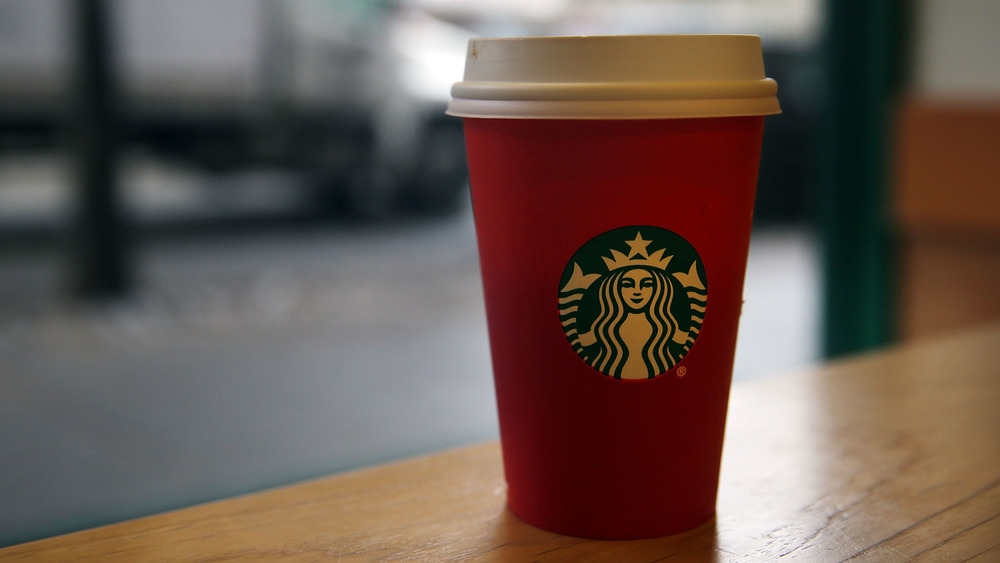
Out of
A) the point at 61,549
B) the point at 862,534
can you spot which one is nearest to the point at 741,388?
the point at 862,534

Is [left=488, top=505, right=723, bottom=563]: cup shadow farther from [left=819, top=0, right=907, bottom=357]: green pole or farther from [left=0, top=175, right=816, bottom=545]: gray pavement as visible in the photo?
[left=819, top=0, right=907, bottom=357]: green pole

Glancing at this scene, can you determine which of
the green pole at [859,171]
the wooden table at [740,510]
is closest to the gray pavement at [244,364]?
the green pole at [859,171]

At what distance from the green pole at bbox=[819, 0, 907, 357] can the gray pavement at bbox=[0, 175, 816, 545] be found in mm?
292

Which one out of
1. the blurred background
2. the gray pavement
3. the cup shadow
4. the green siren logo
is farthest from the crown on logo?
the gray pavement

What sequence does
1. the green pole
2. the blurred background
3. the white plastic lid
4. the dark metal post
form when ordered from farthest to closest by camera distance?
the dark metal post, the green pole, the blurred background, the white plastic lid

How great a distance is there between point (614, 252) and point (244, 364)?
2586mm

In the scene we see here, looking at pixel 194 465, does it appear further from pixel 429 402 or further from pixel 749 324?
pixel 749 324

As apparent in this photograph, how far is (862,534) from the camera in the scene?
18.8 inches

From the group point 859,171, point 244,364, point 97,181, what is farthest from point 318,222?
point 859,171

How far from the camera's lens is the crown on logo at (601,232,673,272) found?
1.44ft

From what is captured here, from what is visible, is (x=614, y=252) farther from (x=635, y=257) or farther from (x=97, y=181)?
(x=97, y=181)

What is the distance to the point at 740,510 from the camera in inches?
20.2

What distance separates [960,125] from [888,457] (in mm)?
1424

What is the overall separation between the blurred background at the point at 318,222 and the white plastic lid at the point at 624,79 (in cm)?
92
